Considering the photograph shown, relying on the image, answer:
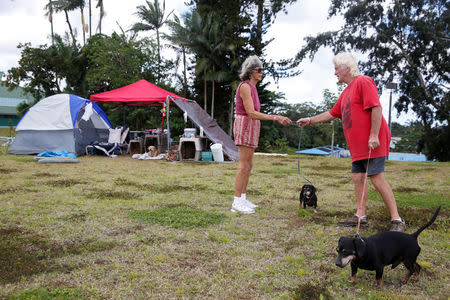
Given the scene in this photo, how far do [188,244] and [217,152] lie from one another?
6.74 meters

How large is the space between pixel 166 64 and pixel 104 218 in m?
18.0

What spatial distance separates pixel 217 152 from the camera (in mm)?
9328

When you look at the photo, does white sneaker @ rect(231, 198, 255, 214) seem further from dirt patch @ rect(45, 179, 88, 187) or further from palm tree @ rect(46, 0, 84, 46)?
palm tree @ rect(46, 0, 84, 46)

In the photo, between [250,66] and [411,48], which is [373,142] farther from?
[411,48]

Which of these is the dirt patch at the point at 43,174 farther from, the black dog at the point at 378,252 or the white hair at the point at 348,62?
the black dog at the point at 378,252

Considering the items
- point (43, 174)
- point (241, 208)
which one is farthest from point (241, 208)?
point (43, 174)

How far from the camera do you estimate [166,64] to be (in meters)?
20.1

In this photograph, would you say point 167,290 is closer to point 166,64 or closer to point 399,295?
point 399,295

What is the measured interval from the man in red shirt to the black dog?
838 mm

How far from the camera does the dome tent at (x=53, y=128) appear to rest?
9963 mm

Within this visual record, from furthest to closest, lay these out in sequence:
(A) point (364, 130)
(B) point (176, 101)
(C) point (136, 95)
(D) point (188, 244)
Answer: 1. (C) point (136, 95)
2. (B) point (176, 101)
3. (A) point (364, 130)
4. (D) point (188, 244)

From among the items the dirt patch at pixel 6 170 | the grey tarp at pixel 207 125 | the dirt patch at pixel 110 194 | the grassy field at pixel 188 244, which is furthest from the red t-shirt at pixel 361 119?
the grey tarp at pixel 207 125

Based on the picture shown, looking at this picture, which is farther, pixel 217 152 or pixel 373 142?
pixel 217 152

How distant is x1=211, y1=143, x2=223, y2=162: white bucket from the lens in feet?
30.5
